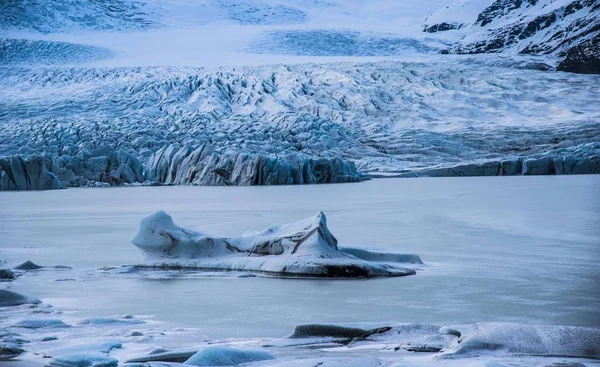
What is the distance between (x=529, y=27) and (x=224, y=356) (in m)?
47.8

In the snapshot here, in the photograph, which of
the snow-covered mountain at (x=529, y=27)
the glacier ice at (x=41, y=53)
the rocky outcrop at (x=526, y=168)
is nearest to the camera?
the rocky outcrop at (x=526, y=168)

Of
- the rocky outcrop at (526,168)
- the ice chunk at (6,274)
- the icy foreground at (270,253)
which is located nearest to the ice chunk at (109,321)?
the icy foreground at (270,253)

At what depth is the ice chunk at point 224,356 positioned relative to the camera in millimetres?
2557

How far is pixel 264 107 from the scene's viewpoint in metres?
29.5

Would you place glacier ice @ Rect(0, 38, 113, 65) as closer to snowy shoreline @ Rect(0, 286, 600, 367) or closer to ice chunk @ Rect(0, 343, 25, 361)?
snowy shoreline @ Rect(0, 286, 600, 367)

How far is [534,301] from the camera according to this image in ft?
12.4

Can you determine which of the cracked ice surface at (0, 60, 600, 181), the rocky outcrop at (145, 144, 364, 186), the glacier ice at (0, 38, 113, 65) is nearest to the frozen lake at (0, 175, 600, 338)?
the rocky outcrop at (145, 144, 364, 186)

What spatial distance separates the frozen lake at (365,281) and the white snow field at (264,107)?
9918mm

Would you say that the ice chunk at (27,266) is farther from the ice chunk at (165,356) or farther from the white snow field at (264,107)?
the white snow field at (264,107)

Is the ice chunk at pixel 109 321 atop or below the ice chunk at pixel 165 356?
below

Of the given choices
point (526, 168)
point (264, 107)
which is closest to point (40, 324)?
point (526, 168)

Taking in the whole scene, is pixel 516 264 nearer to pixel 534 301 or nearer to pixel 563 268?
pixel 563 268

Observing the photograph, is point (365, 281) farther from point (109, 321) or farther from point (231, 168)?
point (231, 168)

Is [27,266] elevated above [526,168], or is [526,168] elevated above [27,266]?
[526,168]
